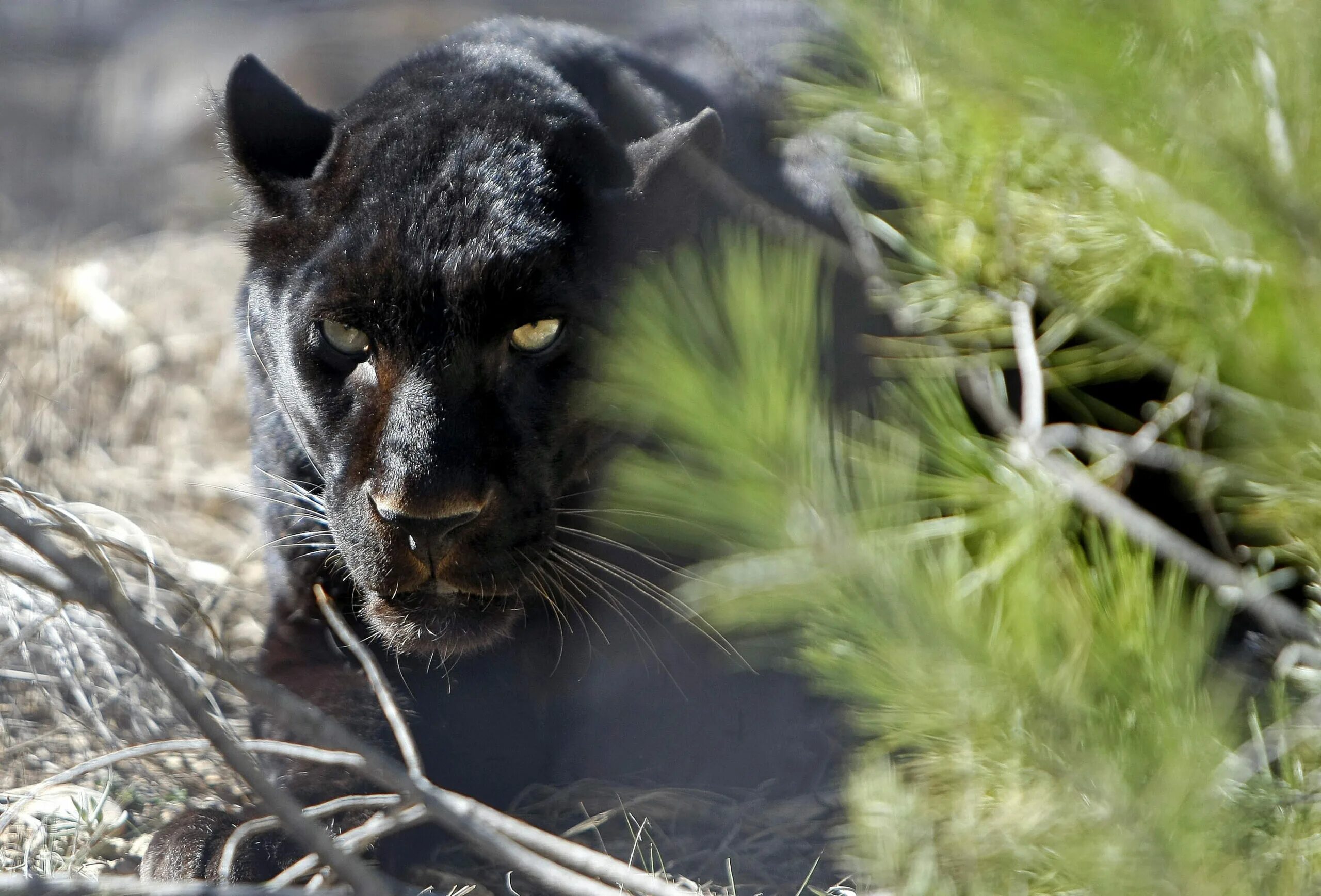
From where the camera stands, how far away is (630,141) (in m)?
1.39

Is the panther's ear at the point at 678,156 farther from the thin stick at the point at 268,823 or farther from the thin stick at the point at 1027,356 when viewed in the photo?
the thin stick at the point at 268,823

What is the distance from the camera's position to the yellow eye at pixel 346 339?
3.64ft

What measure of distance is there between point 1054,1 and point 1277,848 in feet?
1.60

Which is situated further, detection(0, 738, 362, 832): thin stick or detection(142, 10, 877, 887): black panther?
detection(142, 10, 877, 887): black panther

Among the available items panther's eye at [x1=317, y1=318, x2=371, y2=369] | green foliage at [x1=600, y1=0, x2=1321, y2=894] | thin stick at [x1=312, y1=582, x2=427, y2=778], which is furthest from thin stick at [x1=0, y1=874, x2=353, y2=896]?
panther's eye at [x1=317, y1=318, x2=371, y2=369]

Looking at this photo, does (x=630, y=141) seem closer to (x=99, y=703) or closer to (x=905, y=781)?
(x=905, y=781)

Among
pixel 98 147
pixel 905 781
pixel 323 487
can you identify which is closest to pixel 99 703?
pixel 323 487

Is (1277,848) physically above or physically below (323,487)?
below

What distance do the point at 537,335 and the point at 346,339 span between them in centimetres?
20

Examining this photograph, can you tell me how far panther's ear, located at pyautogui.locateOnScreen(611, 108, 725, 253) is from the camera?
113 centimetres

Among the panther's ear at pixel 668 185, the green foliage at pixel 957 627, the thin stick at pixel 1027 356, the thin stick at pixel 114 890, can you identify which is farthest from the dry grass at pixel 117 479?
the thin stick at pixel 1027 356

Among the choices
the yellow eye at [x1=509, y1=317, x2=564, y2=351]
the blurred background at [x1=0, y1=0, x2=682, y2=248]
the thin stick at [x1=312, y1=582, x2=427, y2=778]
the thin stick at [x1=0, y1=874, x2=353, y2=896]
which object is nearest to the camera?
the thin stick at [x1=0, y1=874, x2=353, y2=896]

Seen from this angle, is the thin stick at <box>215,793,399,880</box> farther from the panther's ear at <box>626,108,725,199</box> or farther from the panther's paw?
the panther's ear at <box>626,108,725,199</box>

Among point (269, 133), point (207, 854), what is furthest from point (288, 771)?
point (269, 133)
